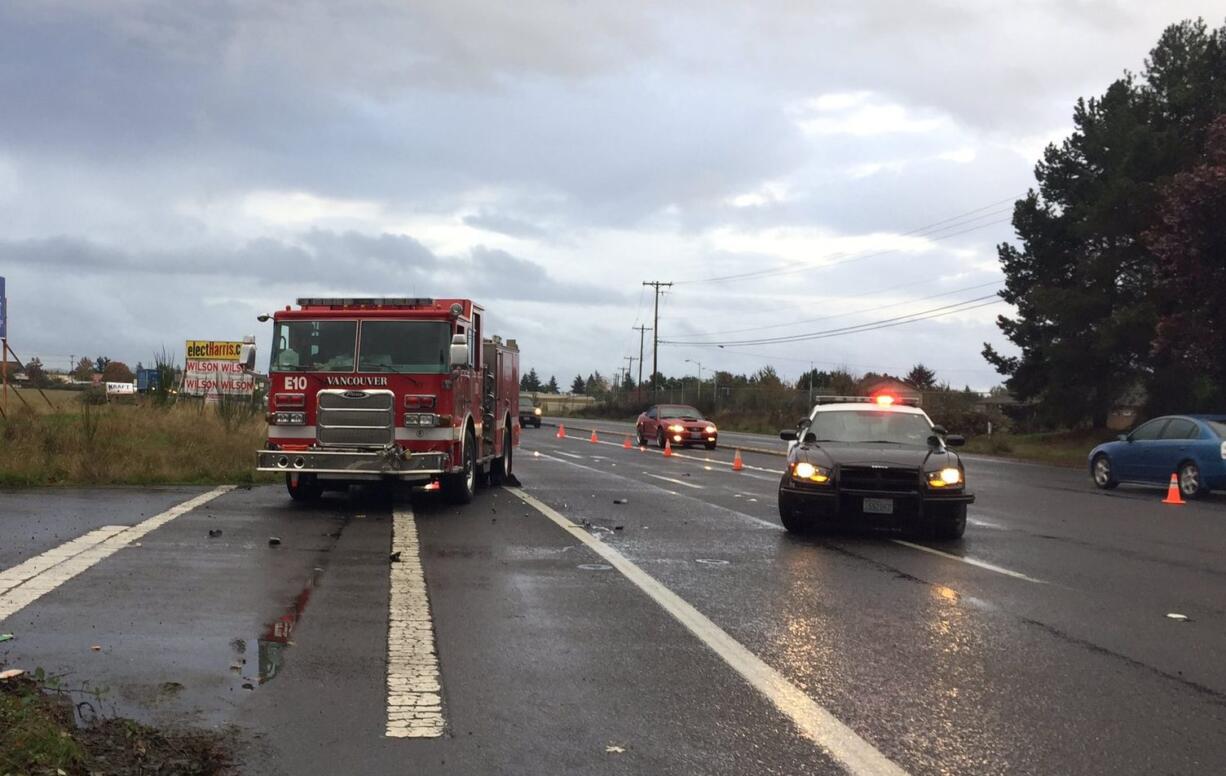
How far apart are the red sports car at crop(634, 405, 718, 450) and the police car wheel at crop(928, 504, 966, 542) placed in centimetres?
2308

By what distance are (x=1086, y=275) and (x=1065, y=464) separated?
12667mm

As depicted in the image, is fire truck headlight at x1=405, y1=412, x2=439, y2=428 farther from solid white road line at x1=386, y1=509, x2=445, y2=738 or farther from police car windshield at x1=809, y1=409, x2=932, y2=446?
police car windshield at x1=809, y1=409, x2=932, y2=446

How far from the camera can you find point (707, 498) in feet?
57.7

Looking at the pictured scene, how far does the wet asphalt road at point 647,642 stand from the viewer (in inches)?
195

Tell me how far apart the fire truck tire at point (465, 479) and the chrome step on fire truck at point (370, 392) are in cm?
3

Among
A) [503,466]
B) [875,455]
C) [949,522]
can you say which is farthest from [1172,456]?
[503,466]

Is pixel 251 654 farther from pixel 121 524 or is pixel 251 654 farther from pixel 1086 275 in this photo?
pixel 1086 275

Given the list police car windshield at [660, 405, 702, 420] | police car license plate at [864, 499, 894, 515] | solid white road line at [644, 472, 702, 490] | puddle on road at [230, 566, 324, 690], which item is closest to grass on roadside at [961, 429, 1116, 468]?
police car windshield at [660, 405, 702, 420]

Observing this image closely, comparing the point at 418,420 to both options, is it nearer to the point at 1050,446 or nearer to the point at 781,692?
the point at 781,692

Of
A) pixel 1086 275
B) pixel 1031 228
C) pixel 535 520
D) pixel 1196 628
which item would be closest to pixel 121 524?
pixel 535 520

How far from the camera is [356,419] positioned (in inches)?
561

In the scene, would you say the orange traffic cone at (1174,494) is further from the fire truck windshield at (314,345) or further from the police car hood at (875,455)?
the fire truck windshield at (314,345)

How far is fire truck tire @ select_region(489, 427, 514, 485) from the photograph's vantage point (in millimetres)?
19442

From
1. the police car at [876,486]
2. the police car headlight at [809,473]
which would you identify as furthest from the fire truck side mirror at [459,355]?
the police car headlight at [809,473]
